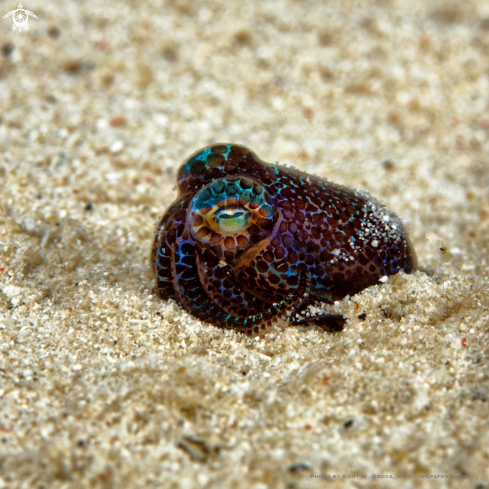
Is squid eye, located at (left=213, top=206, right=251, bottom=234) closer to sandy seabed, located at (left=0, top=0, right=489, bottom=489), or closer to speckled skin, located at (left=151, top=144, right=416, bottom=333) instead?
speckled skin, located at (left=151, top=144, right=416, bottom=333)

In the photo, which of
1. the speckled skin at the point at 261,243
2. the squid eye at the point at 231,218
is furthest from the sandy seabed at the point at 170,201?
the squid eye at the point at 231,218

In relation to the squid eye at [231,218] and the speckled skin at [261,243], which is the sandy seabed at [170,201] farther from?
the squid eye at [231,218]

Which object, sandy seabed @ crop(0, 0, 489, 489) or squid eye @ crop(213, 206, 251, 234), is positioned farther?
squid eye @ crop(213, 206, 251, 234)

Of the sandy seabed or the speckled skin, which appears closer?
the sandy seabed

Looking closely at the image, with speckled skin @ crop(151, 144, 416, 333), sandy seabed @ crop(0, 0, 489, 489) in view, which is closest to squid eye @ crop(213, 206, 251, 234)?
speckled skin @ crop(151, 144, 416, 333)

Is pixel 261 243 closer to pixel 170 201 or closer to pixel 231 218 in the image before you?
pixel 231 218
